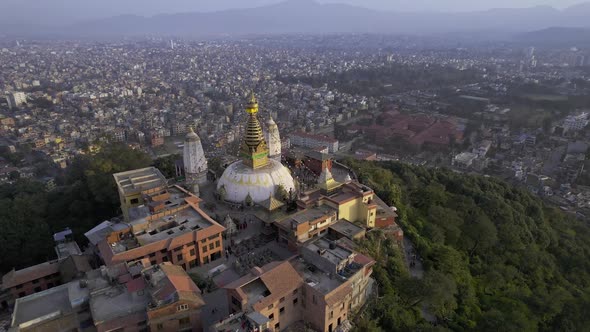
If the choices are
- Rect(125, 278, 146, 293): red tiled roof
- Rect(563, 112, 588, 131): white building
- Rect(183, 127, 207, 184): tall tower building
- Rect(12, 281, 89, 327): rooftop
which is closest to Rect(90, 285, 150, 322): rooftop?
Rect(125, 278, 146, 293): red tiled roof

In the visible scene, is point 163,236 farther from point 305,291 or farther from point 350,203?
point 350,203

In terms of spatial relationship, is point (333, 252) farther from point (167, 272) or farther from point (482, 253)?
point (482, 253)

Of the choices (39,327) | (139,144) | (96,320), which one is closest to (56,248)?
(39,327)

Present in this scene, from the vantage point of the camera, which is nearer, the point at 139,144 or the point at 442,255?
the point at 442,255

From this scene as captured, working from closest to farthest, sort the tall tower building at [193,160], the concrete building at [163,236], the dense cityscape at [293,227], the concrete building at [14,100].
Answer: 1. the dense cityscape at [293,227]
2. the concrete building at [163,236]
3. the tall tower building at [193,160]
4. the concrete building at [14,100]

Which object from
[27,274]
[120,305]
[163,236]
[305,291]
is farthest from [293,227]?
[27,274]

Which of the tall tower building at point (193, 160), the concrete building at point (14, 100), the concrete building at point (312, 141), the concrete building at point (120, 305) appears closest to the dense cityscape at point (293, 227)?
the concrete building at point (120, 305)

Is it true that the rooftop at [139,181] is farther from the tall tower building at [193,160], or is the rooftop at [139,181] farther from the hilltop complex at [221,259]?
the tall tower building at [193,160]
